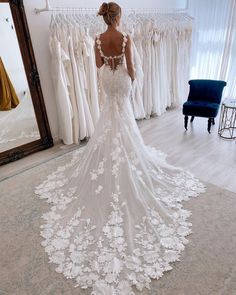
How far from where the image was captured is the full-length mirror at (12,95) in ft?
8.79

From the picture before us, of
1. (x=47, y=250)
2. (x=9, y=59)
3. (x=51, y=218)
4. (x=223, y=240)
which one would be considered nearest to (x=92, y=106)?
(x=9, y=59)

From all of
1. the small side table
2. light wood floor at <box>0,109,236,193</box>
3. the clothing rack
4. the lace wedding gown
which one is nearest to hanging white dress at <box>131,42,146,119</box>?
light wood floor at <box>0,109,236,193</box>

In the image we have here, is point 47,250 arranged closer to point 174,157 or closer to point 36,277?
point 36,277

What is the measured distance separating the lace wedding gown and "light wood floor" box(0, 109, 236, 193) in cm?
31

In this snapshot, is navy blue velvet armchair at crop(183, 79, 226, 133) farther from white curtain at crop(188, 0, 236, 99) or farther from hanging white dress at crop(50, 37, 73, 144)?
hanging white dress at crop(50, 37, 73, 144)

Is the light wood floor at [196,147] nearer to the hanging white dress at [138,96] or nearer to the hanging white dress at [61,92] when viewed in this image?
the hanging white dress at [138,96]

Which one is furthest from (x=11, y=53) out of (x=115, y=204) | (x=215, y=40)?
(x=215, y=40)

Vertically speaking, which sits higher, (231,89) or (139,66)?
(139,66)

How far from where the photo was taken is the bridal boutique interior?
165cm

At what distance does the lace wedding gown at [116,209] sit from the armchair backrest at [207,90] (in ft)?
5.32

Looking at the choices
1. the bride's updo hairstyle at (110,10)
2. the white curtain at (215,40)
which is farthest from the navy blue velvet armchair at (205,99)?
the bride's updo hairstyle at (110,10)

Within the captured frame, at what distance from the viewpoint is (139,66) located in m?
3.50

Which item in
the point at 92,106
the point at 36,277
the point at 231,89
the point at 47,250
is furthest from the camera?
the point at 231,89

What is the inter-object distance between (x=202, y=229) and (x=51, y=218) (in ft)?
4.17
